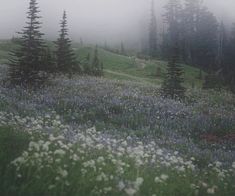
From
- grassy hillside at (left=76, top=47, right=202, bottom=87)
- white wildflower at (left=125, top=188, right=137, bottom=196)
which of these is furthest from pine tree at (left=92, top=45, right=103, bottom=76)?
white wildflower at (left=125, top=188, right=137, bottom=196)

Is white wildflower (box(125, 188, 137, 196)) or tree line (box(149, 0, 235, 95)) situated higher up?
tree line (box(149, 0, 235, 95))

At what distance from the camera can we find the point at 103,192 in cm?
762

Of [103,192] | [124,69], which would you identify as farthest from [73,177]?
[124,69]

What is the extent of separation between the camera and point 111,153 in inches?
413

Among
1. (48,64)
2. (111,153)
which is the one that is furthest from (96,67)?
(111,153)

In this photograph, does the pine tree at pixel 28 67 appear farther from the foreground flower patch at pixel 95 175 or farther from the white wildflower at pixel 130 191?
the white wildflower at pixel 130 191

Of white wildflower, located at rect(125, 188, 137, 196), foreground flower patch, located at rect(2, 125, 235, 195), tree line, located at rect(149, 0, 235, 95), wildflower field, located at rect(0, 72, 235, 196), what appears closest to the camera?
white wildflower, located at rect(125, 188, 137, 196)

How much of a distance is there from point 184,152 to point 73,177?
22.9ft

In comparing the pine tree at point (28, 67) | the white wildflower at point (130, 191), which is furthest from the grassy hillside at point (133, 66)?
the white wildflower at point (130, 191)

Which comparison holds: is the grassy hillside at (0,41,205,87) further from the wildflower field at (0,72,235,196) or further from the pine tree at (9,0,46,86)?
the wildflower field at (0,72,235,196)

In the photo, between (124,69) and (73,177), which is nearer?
(73,177)

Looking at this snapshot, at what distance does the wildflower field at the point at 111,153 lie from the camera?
7.66 meters

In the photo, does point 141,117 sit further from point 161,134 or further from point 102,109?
point 161,134

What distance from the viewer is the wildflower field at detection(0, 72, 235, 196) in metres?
7.66
